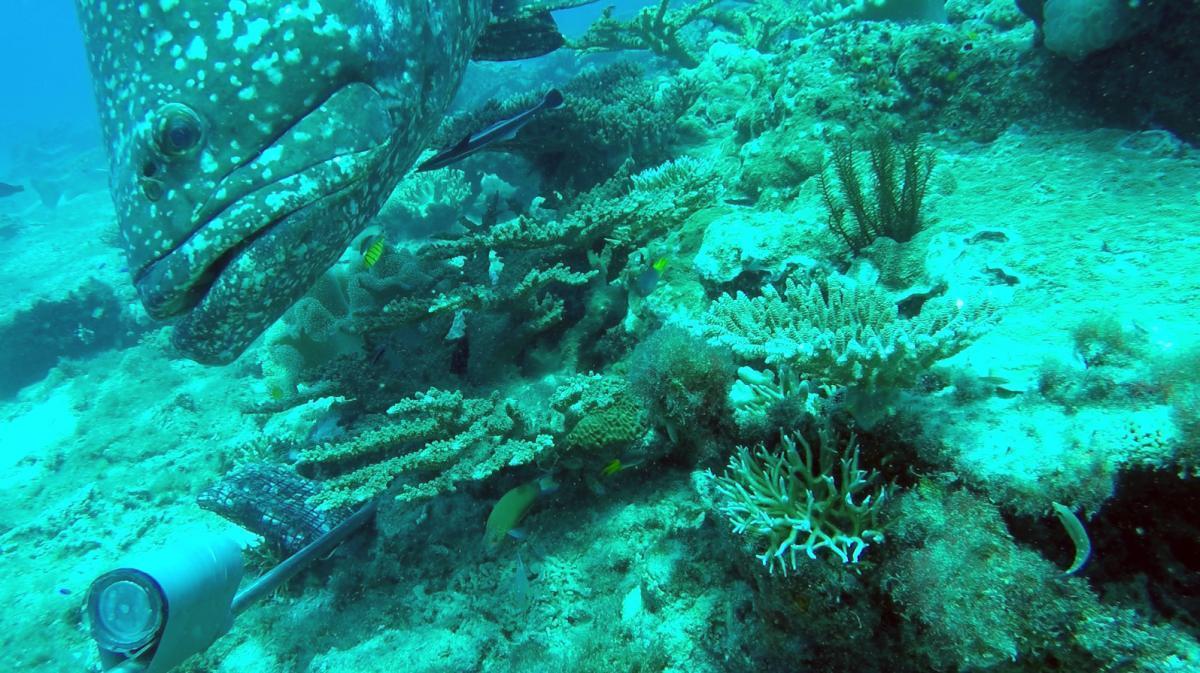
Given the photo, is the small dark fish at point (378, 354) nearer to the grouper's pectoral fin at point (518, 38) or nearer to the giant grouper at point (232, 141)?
the giant grouper at point (232, 141)

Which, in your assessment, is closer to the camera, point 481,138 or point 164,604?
point 164,604

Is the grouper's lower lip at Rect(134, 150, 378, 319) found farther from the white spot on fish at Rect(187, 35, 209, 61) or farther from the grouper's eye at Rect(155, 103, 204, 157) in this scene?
the white spot on fish at Rect(187, 35, 209, 61)

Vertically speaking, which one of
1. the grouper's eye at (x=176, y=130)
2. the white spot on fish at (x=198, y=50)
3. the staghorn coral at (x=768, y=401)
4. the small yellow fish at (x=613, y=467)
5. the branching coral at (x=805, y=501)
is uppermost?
the white spot on fish at (x=198, y=50)

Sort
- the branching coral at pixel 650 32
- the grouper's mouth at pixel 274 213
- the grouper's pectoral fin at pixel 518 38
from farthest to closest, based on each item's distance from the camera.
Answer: the branching coral at pixel 650 32, the grouper's pectoral fin at pixel 518 38, the grouper's mouth at pixel 274 213

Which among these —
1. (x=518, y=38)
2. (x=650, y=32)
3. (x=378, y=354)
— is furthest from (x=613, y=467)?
(x=650, y=32)

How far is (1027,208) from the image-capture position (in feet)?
10.6

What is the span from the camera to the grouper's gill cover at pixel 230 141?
216 centimetres

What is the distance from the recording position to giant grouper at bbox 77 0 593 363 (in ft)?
7.07

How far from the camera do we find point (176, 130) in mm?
2117

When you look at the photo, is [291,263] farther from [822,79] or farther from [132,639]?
[822,79]

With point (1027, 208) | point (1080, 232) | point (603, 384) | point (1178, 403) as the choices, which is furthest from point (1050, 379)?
point (603, 384)

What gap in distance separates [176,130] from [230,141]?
0.17 meters

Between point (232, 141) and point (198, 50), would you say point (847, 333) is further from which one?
point (198, 50)

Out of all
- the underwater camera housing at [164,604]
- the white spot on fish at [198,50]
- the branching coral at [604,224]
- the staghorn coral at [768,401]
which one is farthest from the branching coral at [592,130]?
the underwater camera housing at [164,604]
